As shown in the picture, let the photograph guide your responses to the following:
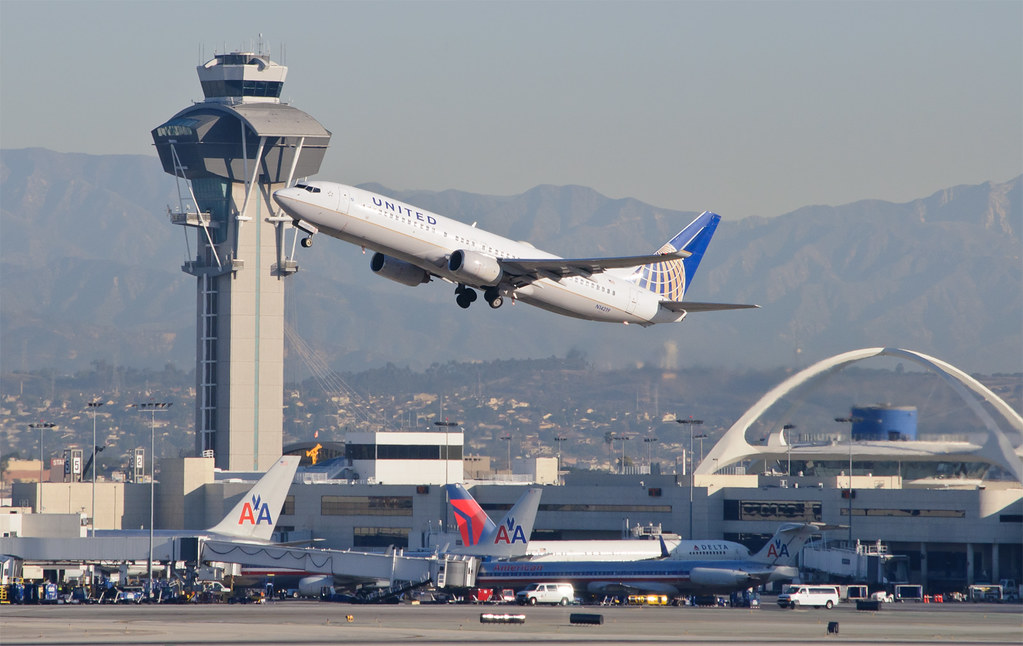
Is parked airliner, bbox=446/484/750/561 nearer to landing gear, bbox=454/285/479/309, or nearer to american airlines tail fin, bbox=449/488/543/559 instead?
american airlines tail fin, bbox=449/488/543/559

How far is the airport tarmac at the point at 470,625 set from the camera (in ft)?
247

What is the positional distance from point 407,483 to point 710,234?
85.6m

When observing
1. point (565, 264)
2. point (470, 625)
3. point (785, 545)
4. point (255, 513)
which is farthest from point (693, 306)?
point (255, 513)

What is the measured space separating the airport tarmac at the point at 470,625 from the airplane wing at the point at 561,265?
1970 cm

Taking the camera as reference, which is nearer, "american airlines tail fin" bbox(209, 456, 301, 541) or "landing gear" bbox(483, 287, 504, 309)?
"landing gear" bbox(483, 287, 504, 309)

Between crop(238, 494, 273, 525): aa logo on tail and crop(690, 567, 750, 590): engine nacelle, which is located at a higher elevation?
crop(238, 494, 273, 525): aa logo on tail

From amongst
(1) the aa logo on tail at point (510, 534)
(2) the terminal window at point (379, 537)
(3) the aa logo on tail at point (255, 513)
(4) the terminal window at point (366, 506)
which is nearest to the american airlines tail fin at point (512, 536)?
(1) the aa logo on tail at point (510, 534)

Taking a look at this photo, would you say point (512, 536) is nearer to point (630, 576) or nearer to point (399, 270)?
point (630, 576)

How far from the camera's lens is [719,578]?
346 ft

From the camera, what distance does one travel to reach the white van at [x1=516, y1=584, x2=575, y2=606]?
104 metres

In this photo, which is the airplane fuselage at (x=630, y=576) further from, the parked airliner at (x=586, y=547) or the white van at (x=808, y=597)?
the parked airliner at (x=586, y=547)

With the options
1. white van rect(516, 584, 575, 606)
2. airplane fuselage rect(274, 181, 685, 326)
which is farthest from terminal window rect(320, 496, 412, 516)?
airplane fuselage rect(274, 181, 685, 326)

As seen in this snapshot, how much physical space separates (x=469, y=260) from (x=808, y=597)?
4080 cm

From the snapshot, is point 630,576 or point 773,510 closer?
point 630,576
